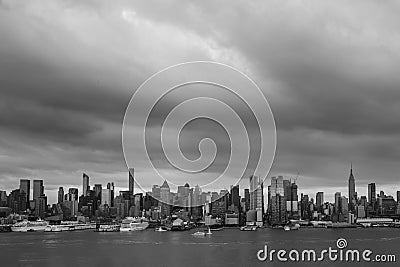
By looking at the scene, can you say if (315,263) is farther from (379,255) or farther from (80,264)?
(80,264)

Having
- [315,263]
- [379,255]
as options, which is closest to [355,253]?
[379,255]

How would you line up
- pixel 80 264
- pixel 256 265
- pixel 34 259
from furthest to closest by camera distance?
pixel 34 259
pixel 80 264
pixel 256 265

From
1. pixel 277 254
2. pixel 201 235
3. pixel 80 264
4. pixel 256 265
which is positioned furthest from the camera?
pixel 201 235

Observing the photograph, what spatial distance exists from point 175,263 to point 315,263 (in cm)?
1977

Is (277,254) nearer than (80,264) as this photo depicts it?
No

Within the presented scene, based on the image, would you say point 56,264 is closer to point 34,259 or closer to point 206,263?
point 34,259

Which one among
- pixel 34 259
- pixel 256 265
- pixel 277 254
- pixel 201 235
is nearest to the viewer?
pixel 256 265

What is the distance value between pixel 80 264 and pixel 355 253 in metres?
46.1

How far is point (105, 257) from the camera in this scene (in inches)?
3450

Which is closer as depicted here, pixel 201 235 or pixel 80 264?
pixel 80 264

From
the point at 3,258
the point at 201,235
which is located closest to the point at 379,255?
the point at 3,258

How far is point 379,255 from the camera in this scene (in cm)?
8862

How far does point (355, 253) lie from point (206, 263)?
30198mm

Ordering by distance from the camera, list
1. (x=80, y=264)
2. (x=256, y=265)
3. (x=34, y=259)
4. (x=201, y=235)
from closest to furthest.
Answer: (x=256, y=265) < (x=80, y=264) < (x=34, y=259) < (x=201, y=235)
